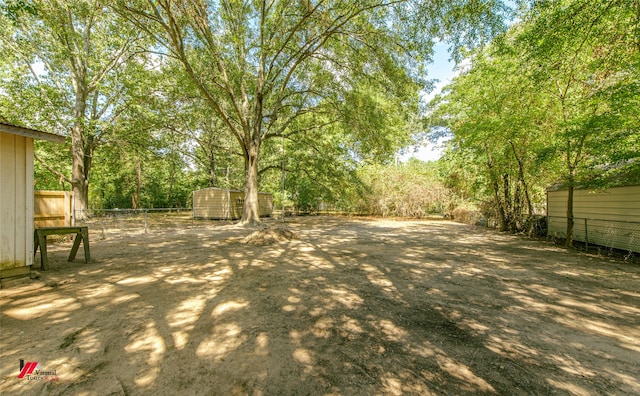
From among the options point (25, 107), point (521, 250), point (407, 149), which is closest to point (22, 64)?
point (25, 107)

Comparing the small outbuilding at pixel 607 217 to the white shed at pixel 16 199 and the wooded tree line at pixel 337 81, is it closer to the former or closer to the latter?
the wooded tree line at pixel 337 81

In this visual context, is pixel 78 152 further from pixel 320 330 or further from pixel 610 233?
pixel 610 233

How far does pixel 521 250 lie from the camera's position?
7.86 meters

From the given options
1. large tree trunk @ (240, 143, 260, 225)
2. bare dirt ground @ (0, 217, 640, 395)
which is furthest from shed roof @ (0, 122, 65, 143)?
large tree trunk @ (240, 143, 260, 225)

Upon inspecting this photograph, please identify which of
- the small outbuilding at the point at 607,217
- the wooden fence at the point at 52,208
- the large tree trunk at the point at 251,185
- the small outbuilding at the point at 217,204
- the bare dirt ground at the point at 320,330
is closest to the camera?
the bare dirt ground at the point at 320,330

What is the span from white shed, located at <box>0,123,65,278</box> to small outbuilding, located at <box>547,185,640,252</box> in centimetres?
1294

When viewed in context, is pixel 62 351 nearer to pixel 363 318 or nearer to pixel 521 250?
pixel 363 318

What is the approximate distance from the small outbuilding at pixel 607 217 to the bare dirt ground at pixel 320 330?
2501 millimetres

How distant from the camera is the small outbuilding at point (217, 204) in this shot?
1772 centimetres

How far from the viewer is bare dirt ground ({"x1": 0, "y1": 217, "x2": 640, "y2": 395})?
1.99 m

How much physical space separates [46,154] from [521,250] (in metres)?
26.4

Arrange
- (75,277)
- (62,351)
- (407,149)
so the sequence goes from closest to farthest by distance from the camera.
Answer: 1. (62,351)
2. (75,277)
3. (407,149)

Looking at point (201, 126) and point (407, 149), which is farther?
point (407, 149)

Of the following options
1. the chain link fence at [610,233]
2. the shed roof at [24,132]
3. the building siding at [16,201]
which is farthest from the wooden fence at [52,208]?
the chain link fence at [610,233]
